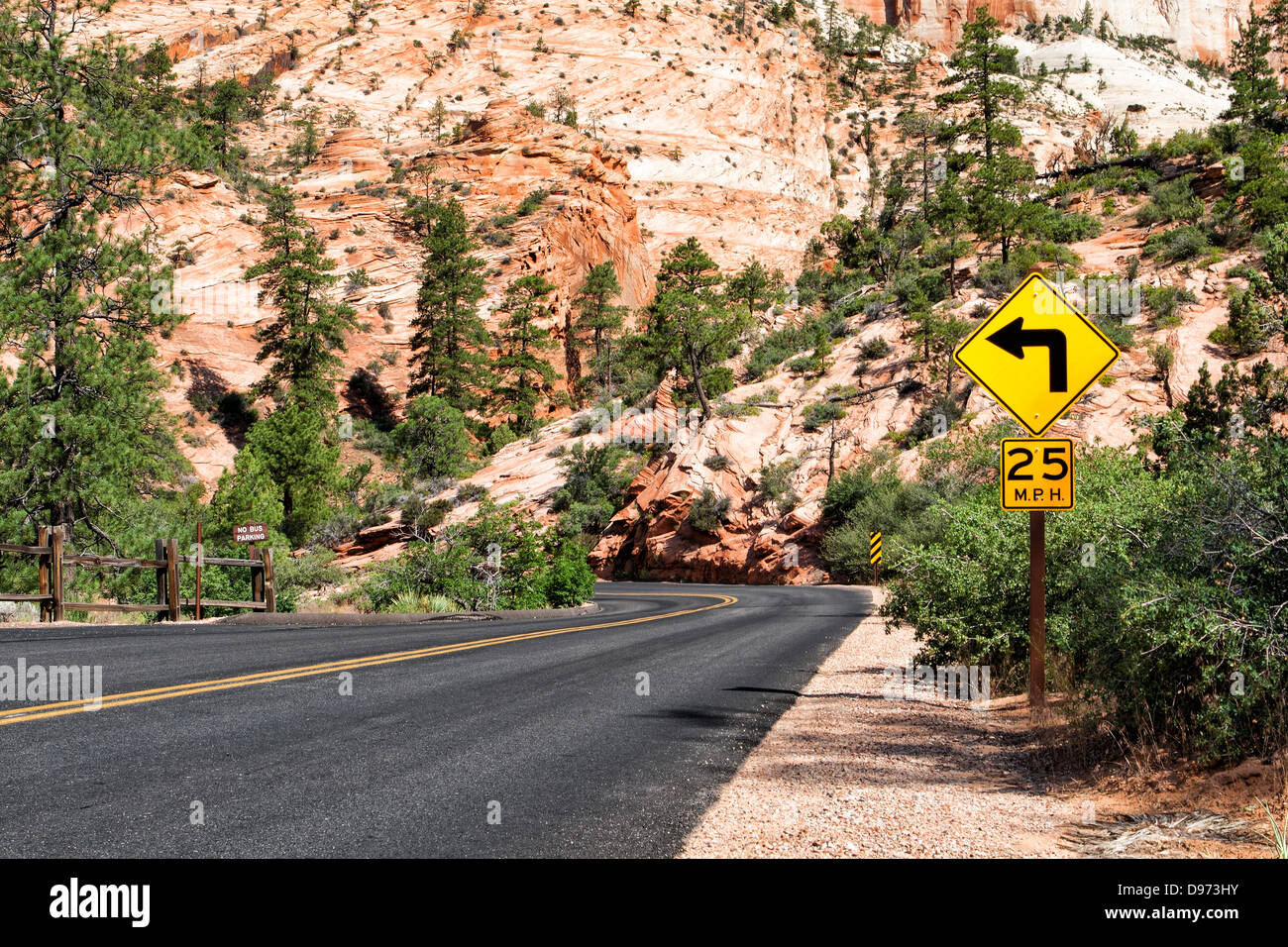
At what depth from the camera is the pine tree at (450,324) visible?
62.0 meters

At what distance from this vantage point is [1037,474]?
26.2 feet

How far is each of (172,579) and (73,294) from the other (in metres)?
8.12

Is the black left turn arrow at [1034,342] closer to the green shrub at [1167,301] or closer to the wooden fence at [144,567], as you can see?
the wooden fence at [144,567]

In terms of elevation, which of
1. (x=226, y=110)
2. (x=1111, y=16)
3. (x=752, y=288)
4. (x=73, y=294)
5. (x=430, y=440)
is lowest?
(x=430, y=440)

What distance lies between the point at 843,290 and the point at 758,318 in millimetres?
6819

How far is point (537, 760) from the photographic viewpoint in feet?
20.1

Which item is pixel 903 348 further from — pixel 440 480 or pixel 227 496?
pixel 227 496

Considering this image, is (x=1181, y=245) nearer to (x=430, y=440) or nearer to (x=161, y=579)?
(x=430, y=440)

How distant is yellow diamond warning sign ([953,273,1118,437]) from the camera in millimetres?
8211

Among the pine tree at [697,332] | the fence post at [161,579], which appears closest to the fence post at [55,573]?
the fence post at [161,579]

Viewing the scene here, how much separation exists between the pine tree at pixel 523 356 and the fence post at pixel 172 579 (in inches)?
1813

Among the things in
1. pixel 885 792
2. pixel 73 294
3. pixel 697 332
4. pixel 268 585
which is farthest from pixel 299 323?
pixel 885 792

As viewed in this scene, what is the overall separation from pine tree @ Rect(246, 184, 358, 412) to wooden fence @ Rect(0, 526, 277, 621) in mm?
36928

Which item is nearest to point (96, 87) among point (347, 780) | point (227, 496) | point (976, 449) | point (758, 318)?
point (227, 496)
